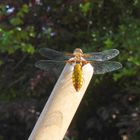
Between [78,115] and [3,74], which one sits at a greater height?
[3,74]

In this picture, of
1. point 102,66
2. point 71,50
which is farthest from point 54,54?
point 71,50

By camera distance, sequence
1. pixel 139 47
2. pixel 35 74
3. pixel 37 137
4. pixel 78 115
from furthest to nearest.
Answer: pixel 78 115 < pixel 35 74 < pixel 139 47 < pixel 37 137

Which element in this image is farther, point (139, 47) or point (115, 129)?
point (115, 129)

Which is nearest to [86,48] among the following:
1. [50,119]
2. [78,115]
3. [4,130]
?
[78,115]

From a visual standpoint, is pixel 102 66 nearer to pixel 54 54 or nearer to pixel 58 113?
pixel 54 54

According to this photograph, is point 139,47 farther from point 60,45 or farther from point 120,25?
point 60,45

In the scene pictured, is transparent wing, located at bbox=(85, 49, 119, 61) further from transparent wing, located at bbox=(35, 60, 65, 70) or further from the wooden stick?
the wooden stick

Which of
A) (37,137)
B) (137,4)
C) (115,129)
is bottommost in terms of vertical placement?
(115,129)

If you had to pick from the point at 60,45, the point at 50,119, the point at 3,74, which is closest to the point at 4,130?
the point at 3,74

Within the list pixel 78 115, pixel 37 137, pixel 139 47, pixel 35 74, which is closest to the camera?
pixel 37 137

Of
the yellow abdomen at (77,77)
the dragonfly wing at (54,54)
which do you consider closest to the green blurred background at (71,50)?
the dragonfly wing at (54,54)
